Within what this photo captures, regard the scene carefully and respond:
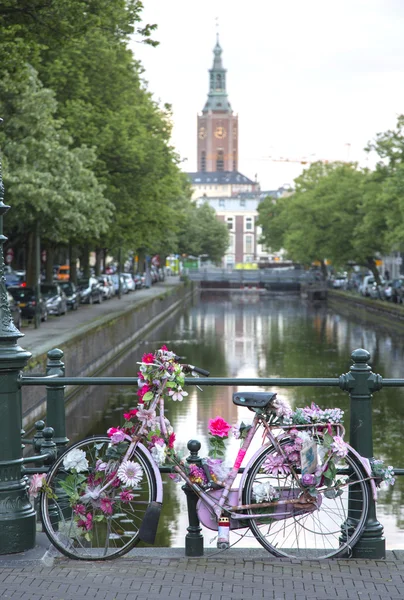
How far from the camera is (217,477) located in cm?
671

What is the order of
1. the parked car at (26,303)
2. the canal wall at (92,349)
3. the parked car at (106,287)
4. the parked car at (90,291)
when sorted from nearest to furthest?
the canal wall at (92,349), the parked car at (26,303), the parked car at (90,291), the parked car at (106,287)

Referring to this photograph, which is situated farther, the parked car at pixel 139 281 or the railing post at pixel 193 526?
the parked car at pixel 139 281

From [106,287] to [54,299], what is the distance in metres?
21.3

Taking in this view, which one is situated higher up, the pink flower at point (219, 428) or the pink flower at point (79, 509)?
the pink flower at point (219, 428)

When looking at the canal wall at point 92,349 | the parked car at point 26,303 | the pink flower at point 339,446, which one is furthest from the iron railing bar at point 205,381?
the parked car at point 26,303

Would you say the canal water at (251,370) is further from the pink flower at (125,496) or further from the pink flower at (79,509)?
the pink flower at (79,509)

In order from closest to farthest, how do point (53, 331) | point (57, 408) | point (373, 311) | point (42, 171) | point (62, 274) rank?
point (57, 408) → point (53, 331) → point (42, 171) → point (373, 311) → point (62, 274)

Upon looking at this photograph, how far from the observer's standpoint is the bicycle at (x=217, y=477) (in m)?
6.57

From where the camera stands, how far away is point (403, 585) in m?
6.00

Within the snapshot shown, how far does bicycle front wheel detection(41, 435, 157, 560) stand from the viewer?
6566mm

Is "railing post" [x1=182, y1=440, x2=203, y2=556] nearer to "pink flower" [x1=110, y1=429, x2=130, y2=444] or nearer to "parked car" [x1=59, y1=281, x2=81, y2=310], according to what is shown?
"pink flower" [x1=110, y1=429, x2=130, y2=444]

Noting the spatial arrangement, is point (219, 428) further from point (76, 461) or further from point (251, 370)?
point (251, 370)

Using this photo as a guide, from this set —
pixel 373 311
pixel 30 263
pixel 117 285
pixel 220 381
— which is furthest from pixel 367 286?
pixel 220 381

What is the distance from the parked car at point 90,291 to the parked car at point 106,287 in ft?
8.21
